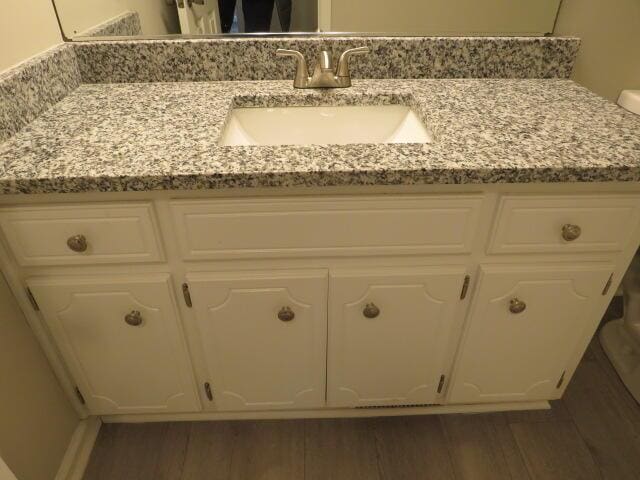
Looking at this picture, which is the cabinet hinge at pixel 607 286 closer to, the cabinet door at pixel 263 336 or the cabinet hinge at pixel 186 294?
the cabinet door at pixel 263 336

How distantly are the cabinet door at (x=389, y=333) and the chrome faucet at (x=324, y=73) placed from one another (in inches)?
19.3

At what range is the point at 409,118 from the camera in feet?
3.36

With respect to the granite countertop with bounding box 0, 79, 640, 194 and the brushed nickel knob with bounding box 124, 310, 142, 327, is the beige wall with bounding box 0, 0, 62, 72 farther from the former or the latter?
the brushed nickel knob with bounding box 124, 310, 142, 327

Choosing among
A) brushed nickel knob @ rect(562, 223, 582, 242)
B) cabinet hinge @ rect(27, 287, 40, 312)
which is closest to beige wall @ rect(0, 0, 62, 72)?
cabinet hinge @ rect(27, 287, 40, 312)

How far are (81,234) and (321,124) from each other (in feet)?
Answer: 1.91

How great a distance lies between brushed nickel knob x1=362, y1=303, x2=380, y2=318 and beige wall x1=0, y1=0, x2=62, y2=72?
88 centimetres

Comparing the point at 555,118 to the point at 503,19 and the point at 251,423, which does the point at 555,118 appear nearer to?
the point at 503,19

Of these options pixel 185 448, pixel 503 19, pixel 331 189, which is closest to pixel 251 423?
pixel 185 448

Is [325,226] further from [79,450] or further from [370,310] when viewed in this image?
[79,450]

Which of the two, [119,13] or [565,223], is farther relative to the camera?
[119,13]

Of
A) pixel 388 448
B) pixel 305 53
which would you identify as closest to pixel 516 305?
pixel 388 448

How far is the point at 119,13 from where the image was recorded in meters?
1.07

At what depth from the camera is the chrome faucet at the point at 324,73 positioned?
1040 millimetres

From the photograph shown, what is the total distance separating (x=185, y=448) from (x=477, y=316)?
2.77 feet
